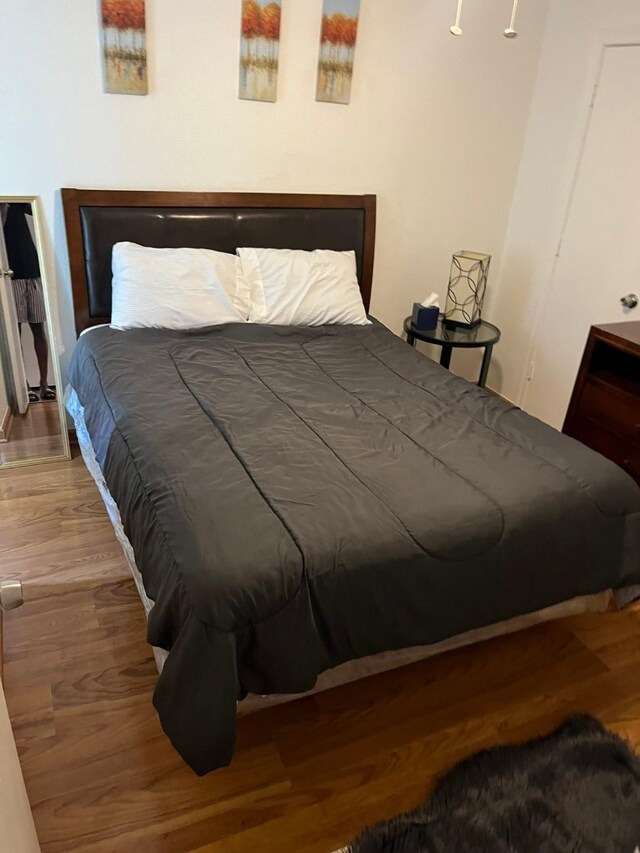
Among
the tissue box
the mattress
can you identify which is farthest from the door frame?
the mattress

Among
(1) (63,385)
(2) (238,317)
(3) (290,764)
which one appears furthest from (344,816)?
(1) (63,385)

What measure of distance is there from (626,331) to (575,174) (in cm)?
105

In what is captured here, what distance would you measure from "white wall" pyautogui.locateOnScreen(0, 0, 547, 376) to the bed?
12.8 inches

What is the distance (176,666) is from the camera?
1370 mm

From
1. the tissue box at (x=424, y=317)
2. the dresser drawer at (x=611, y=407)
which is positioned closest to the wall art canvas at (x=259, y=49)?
the tissue box at (x=424, y=317)

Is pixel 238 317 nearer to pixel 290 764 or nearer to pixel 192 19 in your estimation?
pixel 192 19

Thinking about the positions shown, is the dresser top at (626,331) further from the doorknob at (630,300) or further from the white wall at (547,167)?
the white wall at (547,167)

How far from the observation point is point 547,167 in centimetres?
326

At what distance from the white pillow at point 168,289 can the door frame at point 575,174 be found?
5.56 ft

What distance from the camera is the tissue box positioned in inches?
126

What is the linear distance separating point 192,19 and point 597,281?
213cm

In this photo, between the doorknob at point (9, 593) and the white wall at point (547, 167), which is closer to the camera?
the doorknob at point (9, 593)

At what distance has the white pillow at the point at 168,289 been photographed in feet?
8.52

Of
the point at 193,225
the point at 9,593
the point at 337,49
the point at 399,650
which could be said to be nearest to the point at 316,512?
the point at 399,650
